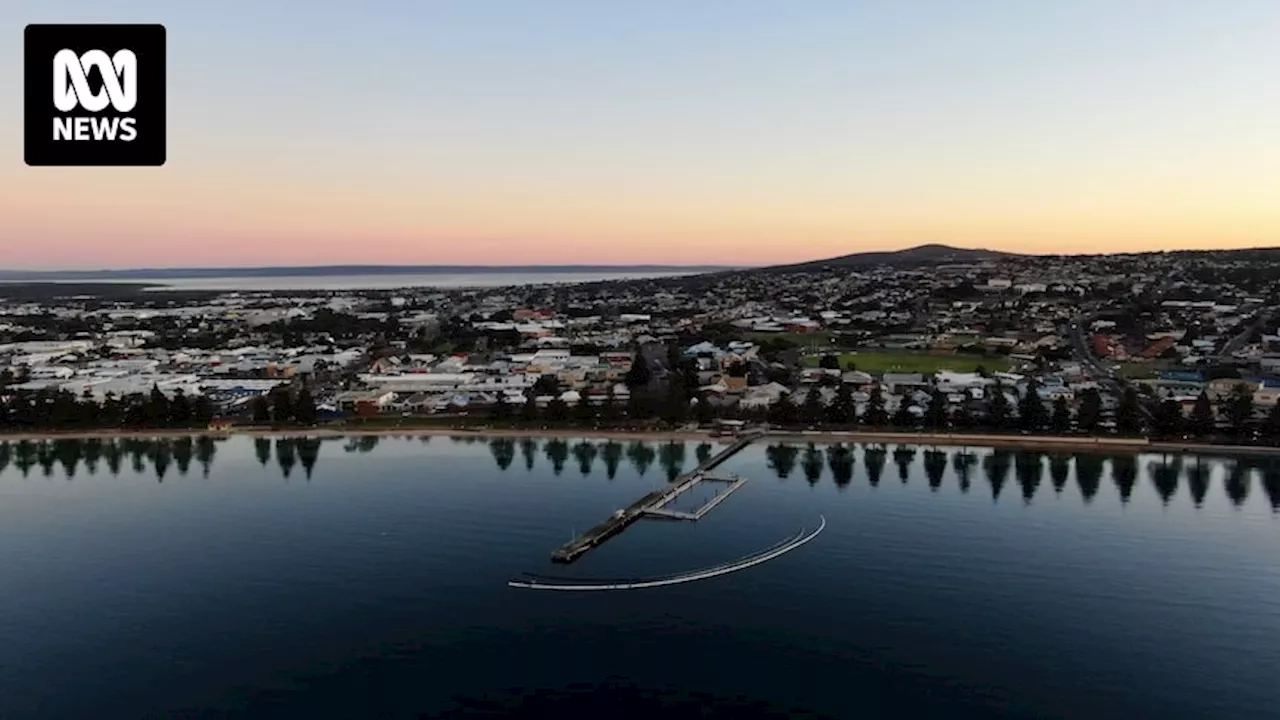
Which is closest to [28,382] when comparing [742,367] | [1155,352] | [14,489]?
[14,489]

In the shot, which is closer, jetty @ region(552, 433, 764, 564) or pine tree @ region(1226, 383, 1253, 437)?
jetty @ region(552, 433, 764, 564)

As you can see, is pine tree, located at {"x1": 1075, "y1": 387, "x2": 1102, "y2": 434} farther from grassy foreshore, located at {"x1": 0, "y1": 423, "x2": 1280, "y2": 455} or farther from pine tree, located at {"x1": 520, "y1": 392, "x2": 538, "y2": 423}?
pine tree, located at {"x1": 520, "y1": 392, "x2": 538, "y2": 423}

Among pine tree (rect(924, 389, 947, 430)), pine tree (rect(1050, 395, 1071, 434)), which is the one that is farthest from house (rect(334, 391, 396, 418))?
pine tree (rect(1050, 395, 1071, 434))

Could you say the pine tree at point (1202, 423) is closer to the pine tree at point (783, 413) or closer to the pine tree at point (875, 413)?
the pine tree at point (875, 413)

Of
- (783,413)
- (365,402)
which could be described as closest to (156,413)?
(365,402)

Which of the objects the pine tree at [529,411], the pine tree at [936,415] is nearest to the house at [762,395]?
the pine tree at [936,415]

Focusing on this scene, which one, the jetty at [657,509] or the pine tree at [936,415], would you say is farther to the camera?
the pine tree at [936,415]
